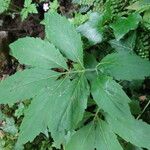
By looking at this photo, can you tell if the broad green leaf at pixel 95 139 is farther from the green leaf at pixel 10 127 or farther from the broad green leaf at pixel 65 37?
the green leaf at pixel 10 127

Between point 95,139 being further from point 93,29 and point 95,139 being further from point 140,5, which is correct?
point 140,5

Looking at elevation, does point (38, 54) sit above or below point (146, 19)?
above

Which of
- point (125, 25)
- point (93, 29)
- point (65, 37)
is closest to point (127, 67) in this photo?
point (65, 37)

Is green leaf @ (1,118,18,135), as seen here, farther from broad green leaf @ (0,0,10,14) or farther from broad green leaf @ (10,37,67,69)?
broad green leaf @ (0,0,10,14)

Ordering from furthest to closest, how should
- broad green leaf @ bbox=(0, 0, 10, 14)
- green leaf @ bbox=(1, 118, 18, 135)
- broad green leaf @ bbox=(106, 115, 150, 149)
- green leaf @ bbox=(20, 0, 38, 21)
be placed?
broad green leaf @ bbox=(0, 0, 10, 14), green leaf @ bbox=(20, 0, 38, 21), green leaf @ bbox=(1, 118, 18, 135), broad green leaf @ bbox=(106, 115, 150, 149)

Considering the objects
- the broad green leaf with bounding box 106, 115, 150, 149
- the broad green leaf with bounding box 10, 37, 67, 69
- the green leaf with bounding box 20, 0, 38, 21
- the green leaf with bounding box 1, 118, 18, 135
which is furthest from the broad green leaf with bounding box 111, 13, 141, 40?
the green leaf with bounding box 1, 118, 18, 135

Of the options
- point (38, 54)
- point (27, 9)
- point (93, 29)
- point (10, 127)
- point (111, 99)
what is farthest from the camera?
point (27, 9)

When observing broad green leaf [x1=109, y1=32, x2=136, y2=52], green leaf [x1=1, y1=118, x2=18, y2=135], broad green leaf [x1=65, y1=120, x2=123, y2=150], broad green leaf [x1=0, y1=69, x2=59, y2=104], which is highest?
broad green leaf [x1=0, y1=69, x2=59, y2=104]
